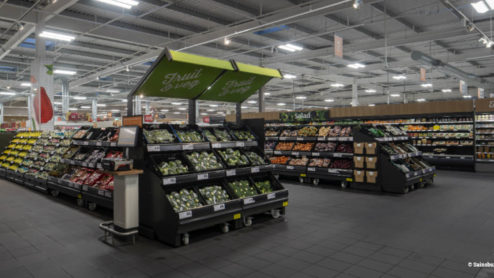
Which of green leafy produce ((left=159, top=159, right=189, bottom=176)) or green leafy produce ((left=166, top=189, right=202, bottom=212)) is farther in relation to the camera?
green leafy produce ((left=159, top=159, right=189, bottom=176))

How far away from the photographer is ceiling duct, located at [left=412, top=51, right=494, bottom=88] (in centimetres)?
1137

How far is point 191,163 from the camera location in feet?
15.3

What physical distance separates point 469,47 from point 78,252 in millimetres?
16575

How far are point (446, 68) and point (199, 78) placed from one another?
42.0 feet

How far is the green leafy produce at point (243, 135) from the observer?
5684 millimetres

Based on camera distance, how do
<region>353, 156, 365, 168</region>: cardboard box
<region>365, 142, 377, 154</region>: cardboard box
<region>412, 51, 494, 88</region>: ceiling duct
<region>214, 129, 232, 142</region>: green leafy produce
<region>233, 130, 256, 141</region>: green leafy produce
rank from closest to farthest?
<region>214, 129, 232, 142</region>: green leafy produce < <region>233, 130, 256, 141</region>: green leafy produce < <region>365, 142, 377, 154</region>: cardboard box < <region>353, 156, 365, 168</region>: cardboard box < <region>412, 51, 494, 88</region>: ceiling duct

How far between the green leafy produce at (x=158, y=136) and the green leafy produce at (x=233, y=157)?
0.92m

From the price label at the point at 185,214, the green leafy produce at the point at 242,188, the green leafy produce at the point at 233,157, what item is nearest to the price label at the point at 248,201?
the green leafy produce at the point at 242,188

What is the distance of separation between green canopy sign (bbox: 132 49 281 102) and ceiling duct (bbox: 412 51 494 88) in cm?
826

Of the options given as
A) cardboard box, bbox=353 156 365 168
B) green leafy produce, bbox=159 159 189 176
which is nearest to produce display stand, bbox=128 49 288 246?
green leafy produce, bbox=159 159 189 176

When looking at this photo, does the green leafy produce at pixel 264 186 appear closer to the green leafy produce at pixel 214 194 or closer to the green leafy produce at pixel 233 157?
the green leafy produce at pixel 233 157

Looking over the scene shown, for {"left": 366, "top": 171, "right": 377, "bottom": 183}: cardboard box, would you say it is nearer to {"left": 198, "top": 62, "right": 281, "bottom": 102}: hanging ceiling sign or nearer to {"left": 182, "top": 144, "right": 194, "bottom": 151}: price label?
{"left": 198, "top": 62, "right": 281, "bottom": 102}: hanging ceiling sign

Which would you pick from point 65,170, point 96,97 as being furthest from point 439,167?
point 96,97

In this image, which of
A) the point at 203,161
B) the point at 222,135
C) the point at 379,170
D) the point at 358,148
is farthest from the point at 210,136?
the point at 379,170
